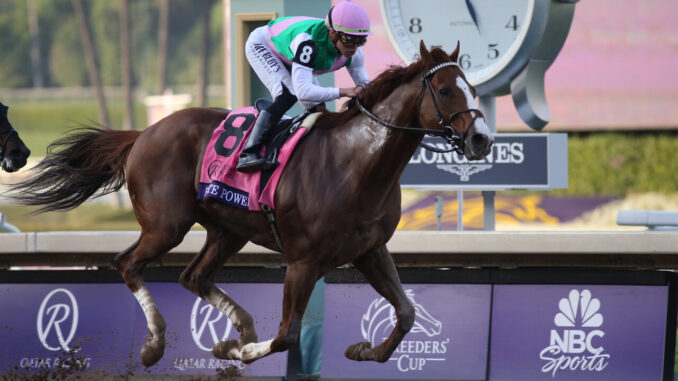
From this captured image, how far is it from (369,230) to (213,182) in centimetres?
97

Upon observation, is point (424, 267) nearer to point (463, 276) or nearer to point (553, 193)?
point (463, 276)

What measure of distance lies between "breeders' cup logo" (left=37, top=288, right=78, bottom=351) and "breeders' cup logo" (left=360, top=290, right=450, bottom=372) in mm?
2102

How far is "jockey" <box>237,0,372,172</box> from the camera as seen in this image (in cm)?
471

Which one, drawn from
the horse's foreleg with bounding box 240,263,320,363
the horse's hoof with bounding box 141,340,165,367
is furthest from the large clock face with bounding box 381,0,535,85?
the horse's hoof with bounding box 141,340,165,367

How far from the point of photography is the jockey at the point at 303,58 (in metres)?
4.71

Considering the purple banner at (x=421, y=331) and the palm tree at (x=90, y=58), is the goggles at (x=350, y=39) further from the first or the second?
the palm tree at (x=90, y=58)

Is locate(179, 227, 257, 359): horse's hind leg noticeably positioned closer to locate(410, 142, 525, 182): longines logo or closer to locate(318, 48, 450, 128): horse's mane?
locate(318, 48, 450, 128): horse's mane

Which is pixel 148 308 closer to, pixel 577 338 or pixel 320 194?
pixel 320 194

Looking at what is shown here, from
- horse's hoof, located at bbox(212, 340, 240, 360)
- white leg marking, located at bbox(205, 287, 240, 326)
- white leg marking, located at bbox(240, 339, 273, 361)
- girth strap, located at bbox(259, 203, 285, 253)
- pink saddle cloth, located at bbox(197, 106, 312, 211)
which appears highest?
pink saddle cloth, located at bbox(197, 106, 312, 211)

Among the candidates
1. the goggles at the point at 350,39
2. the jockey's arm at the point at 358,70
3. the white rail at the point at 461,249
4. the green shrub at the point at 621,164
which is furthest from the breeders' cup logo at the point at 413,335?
the green shrub at the point at 621,164

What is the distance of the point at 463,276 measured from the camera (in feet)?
21.7

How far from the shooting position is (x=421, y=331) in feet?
21.5

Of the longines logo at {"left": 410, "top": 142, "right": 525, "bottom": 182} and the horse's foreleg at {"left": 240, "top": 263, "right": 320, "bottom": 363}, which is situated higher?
the longines logo at {"left": 410, "top": 142, "right": 525, "bottom": 182}

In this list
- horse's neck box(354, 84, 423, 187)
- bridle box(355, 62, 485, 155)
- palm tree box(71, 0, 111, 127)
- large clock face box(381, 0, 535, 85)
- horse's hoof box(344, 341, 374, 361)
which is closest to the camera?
bridle box(355, 62, 485, 155)
